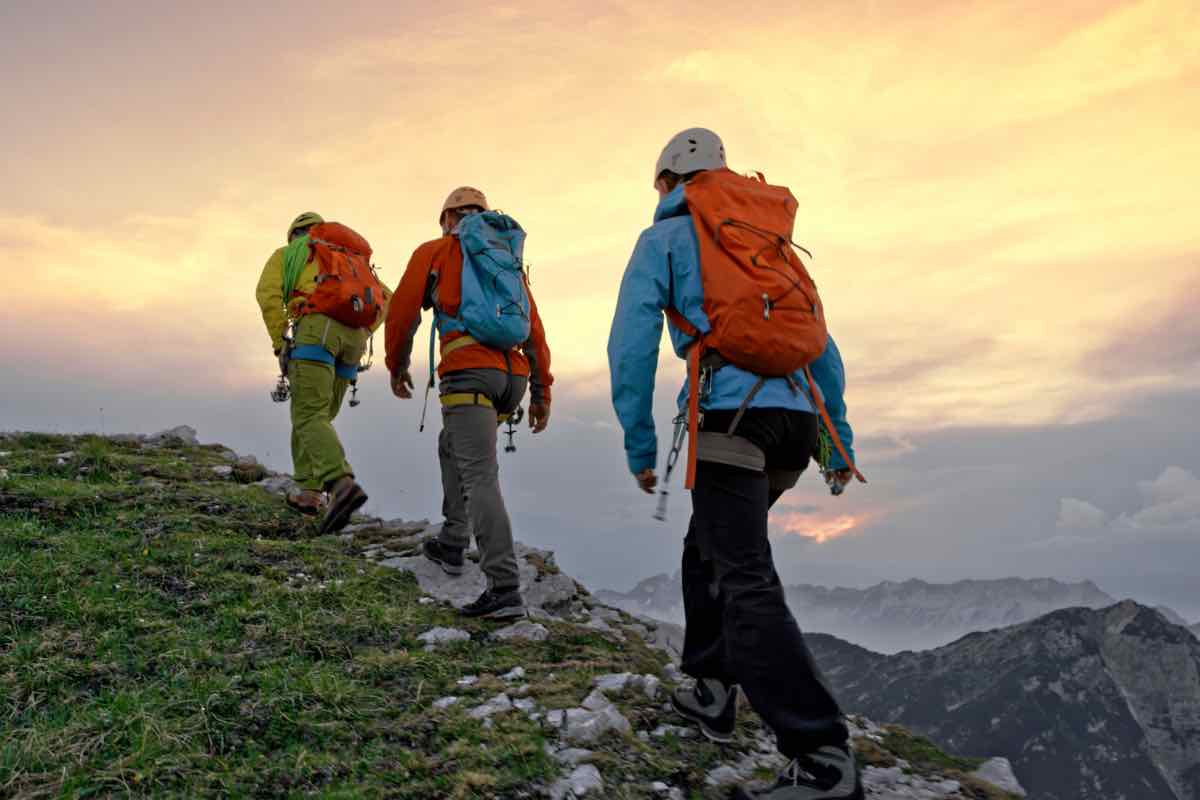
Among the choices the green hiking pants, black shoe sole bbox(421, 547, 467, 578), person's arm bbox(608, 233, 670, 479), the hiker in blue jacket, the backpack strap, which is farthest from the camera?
the green hiking pants

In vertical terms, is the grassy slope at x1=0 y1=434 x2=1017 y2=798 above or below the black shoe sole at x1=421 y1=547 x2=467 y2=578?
below

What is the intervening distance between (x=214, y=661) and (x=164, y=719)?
0.92 meters

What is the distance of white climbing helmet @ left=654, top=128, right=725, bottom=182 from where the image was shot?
191 inches

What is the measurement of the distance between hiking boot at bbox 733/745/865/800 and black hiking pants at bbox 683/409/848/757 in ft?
0.19

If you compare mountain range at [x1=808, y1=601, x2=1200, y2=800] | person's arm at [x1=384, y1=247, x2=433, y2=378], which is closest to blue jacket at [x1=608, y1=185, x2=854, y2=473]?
person's arm at [x1=384, y1=247, x2=433, y2=378]

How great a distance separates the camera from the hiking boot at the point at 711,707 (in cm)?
486

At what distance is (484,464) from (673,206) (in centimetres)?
319

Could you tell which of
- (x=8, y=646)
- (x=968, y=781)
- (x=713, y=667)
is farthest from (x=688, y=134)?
(x=8, y=646)

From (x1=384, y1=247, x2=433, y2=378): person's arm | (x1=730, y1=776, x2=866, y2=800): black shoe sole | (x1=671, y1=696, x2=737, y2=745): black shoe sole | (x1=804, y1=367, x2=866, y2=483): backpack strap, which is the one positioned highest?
(x1=384, y1=247, x2=433, y2=378): person's arm

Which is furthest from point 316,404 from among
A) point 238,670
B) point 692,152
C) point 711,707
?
point 711,707

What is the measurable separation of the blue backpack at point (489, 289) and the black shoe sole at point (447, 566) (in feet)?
8.15

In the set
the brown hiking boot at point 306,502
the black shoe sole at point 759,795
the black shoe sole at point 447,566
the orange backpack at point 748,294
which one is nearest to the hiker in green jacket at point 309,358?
the brown hiking boot at point 306,502

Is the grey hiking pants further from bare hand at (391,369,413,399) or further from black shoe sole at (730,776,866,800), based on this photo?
black shoe sole at (730,776,866,800)

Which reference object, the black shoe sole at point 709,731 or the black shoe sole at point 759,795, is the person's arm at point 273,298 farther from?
the black shoe sole at point 759,795
